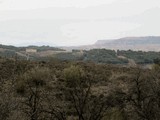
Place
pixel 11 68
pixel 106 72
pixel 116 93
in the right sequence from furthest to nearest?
pixel 106 72
pixel 11 68
pixel 116 93

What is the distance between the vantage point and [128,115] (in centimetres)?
2062

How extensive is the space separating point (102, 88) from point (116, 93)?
5.11m

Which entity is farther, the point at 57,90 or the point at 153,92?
the point at 57,90

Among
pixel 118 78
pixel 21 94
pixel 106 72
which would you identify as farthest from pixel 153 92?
pixel 106 72

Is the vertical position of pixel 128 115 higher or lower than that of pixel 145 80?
lower

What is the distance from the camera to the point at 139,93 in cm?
2270

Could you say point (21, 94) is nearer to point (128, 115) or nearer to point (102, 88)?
point (102, 88)

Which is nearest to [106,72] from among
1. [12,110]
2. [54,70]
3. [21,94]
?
[54,70]

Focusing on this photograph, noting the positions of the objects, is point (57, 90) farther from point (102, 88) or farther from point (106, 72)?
Answer: point (106, 72)

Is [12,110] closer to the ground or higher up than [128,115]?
higher up

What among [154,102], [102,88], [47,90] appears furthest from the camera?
[102,88]

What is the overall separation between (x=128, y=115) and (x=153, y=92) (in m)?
2.33

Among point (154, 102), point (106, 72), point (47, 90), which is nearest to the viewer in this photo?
point (154, 102)

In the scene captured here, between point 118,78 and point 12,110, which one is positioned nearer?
point 12,110
